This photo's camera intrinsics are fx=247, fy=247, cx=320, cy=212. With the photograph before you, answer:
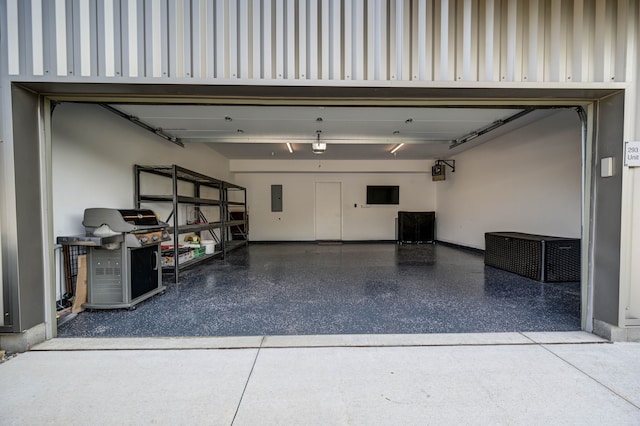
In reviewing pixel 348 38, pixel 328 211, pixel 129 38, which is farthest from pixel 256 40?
pixel 328 211

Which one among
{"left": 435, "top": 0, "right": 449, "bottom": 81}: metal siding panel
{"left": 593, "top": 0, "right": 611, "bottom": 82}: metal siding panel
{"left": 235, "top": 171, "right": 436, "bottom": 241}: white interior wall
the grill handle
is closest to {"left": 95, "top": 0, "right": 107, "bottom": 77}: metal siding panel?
the grill handle

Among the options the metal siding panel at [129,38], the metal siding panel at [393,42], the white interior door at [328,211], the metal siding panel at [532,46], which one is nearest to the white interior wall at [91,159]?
the metal siding panel at [129,38]

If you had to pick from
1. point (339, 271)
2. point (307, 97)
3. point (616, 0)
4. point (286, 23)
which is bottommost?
point (339, 271)

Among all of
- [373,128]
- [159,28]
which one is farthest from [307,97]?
[373,128]

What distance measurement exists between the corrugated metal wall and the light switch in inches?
24.1

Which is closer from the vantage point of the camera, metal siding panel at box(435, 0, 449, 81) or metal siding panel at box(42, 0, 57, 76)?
metal siding panel at box(42, 0, 57, 76)

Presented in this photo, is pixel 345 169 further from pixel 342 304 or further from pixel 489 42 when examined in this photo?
pixel 489 42

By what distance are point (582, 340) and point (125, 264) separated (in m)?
4.05

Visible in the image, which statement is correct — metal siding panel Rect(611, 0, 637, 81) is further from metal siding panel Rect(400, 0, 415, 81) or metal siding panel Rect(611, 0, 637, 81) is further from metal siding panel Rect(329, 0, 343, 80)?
metal siding panel Rect(329, 0, 343, 80)

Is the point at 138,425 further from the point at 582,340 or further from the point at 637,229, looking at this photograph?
the point at 637,229

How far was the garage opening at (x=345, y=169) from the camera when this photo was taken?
2.31m

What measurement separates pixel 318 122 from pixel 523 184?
12.6 feet

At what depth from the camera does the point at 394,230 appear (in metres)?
7.62

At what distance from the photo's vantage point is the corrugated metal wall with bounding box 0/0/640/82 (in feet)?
6.10
